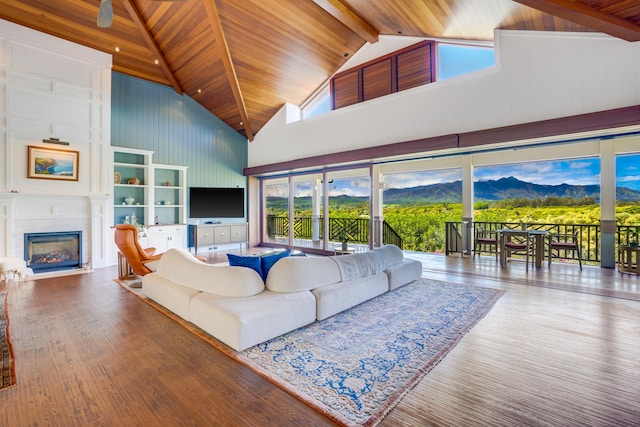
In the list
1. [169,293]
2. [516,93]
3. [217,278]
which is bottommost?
[169,293]

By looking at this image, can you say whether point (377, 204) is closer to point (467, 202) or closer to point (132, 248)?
point (467, 202)

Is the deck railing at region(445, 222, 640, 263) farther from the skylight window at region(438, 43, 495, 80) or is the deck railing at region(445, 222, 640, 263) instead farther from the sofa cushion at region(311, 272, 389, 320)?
the sofa cushion at region(311, 272, 389, 320)

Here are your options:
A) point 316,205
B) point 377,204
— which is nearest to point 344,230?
point 316,205

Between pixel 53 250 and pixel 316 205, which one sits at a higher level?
pixel 316 205

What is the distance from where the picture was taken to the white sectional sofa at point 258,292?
2605 millimetres

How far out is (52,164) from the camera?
5871 mm

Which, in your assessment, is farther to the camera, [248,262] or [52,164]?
[52,164]

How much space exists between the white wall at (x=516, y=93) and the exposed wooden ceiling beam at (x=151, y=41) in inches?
175

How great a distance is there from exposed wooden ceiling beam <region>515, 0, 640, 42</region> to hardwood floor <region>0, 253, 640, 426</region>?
10.9 ft

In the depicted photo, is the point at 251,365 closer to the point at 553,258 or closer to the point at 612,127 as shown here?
the point at 612,127

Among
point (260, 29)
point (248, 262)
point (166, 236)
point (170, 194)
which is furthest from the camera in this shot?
point (170, 194)

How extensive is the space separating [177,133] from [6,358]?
270 inches

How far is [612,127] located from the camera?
14.3 feet

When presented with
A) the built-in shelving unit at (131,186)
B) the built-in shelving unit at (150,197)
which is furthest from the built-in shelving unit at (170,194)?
the built-in shelving unit at (131,186)
